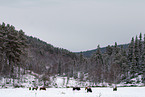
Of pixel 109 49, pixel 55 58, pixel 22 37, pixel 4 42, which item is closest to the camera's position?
pixel 4 42

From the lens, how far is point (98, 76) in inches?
2926

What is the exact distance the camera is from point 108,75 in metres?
73.8

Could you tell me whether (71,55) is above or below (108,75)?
above

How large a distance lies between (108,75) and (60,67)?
52810mm

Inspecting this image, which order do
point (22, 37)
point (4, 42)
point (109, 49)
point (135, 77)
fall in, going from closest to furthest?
point (4, 42)
point (22, 37)
point (135, 77)
point (109, 49)

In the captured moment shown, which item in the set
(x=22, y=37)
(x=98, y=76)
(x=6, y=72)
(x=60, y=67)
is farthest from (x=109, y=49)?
(x=6, y=72)

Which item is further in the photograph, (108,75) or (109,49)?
(109,49)

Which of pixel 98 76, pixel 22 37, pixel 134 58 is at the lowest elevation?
pixel 98 76

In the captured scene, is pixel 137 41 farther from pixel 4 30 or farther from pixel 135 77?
pixel 4 30

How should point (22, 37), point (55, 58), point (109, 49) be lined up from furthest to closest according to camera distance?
1. point (55, 58)
2. point (109, 49)
3. point (22, 37)

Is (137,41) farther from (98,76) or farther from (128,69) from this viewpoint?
(98,76)

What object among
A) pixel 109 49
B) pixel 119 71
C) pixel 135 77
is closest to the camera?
pixel 135 77

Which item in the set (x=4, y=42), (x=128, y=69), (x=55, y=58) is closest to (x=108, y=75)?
(x=128, y=69)

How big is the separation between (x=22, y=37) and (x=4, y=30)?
397 inches
